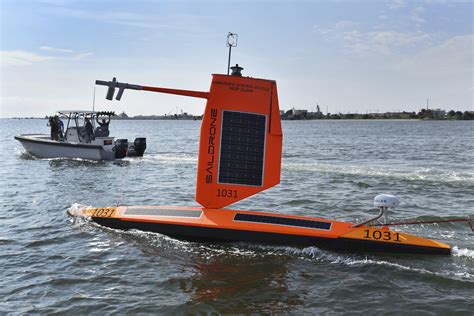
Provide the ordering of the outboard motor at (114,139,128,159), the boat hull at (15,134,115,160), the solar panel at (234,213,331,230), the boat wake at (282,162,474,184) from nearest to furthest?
1. the solar panel at (234,213,331,230)
2. the boat wake at (282,162,474,184)
3. the boat hull at (15,134,115,160)
4. the outboard motor at (114,139,128,159)

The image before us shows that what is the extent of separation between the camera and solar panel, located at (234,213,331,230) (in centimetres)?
945

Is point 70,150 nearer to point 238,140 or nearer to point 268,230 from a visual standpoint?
point 238,140

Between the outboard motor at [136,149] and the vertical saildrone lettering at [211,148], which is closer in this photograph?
the vertical saildrone lettering at [211,148]

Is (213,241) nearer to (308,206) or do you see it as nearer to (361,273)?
(361,273)

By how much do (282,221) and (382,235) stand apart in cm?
216

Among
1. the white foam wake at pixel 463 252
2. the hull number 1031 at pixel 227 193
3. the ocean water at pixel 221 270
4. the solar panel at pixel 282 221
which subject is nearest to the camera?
the ocean water at pixel 221 270

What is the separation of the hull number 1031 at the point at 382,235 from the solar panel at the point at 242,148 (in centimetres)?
267

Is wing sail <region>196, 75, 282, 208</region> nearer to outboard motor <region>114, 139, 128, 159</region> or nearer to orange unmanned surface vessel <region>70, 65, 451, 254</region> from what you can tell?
orange unmanned surface vessel <region>70, 65, 451, 254</region>

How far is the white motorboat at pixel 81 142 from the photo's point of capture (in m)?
27.2

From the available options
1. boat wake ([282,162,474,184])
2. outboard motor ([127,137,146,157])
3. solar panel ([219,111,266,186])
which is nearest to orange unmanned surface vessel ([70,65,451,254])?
solar panel ([219,111,266,186])

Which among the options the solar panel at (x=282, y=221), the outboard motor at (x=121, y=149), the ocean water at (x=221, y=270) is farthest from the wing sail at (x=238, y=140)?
the outboard motor at (x=121, y=149)

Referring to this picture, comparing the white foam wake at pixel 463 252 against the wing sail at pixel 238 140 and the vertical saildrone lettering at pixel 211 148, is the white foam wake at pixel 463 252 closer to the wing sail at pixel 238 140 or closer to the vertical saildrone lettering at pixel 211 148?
the wing sail at pixel 238 140

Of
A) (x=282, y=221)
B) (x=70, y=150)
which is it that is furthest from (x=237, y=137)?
(x=70, y=150)

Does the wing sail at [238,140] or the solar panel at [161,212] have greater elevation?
the wing sail at [238,140]
